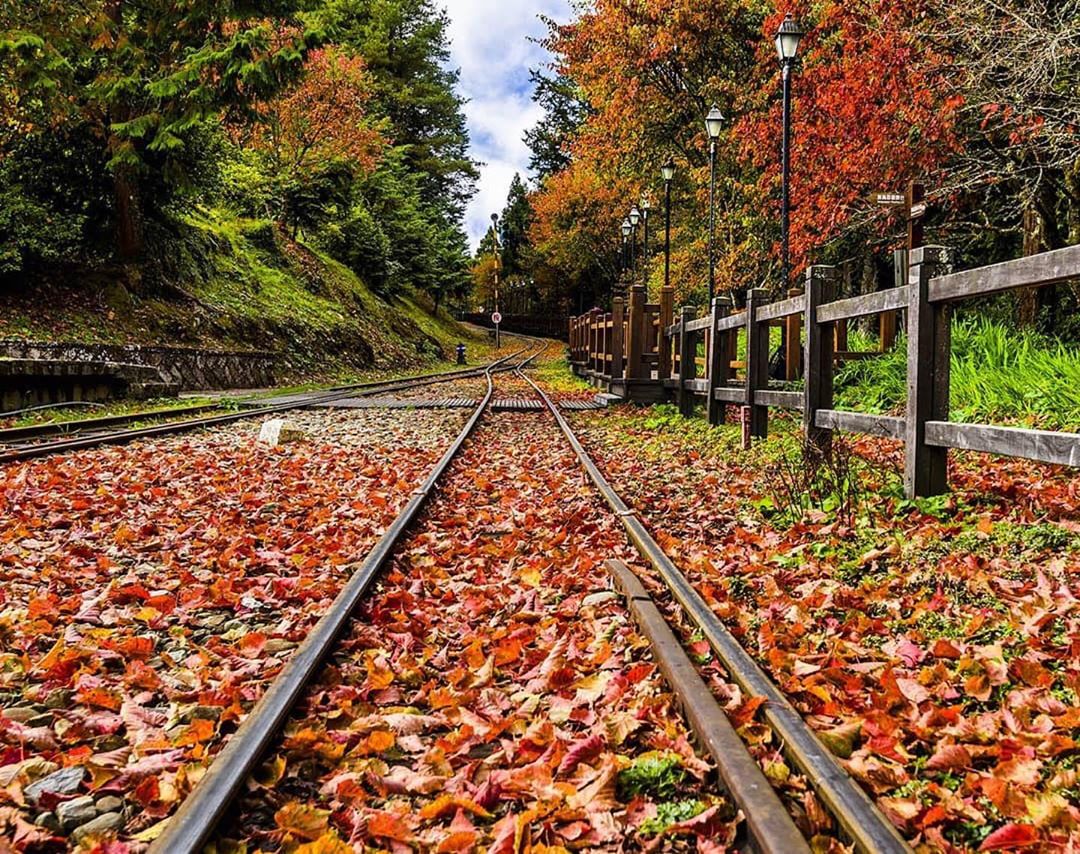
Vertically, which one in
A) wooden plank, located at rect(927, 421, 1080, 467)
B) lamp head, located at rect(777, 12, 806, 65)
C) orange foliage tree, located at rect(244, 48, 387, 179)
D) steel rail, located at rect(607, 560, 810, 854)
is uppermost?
orange foliage tree, located at rect(244, 48, 387, 179)

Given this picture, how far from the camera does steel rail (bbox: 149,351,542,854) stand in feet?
6.12

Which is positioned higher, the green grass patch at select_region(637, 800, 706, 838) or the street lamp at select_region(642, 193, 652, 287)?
the street lamp at select_region(642, 193, 652, 287)

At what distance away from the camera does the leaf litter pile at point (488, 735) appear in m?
2.04

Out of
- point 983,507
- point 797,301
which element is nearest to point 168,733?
point 983,507

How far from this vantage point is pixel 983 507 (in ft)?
15.1

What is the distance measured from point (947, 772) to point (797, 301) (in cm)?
520

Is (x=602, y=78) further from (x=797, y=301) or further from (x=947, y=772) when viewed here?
(x=947, y=772)

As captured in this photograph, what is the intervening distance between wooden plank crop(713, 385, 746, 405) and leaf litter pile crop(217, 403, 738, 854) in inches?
177

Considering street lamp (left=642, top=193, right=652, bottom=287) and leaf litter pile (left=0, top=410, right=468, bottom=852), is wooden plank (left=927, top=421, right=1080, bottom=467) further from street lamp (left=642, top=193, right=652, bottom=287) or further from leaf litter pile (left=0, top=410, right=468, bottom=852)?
street lamp (left=642, top=193, right=652, bottom=287)

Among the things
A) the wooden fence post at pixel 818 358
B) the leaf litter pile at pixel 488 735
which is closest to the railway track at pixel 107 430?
the leaf litter pile at pixel 488 735

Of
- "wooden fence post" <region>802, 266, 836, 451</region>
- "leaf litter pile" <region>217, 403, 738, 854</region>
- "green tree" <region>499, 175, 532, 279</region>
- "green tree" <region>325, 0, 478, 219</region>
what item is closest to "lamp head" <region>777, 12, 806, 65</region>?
"wooden fence post" <region>802, 266, 836, 451</region>

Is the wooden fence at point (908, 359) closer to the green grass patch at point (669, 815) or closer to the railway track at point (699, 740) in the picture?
the railway track at point (699, 740)

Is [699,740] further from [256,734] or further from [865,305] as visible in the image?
[865,305]

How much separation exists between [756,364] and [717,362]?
5.33 feet
